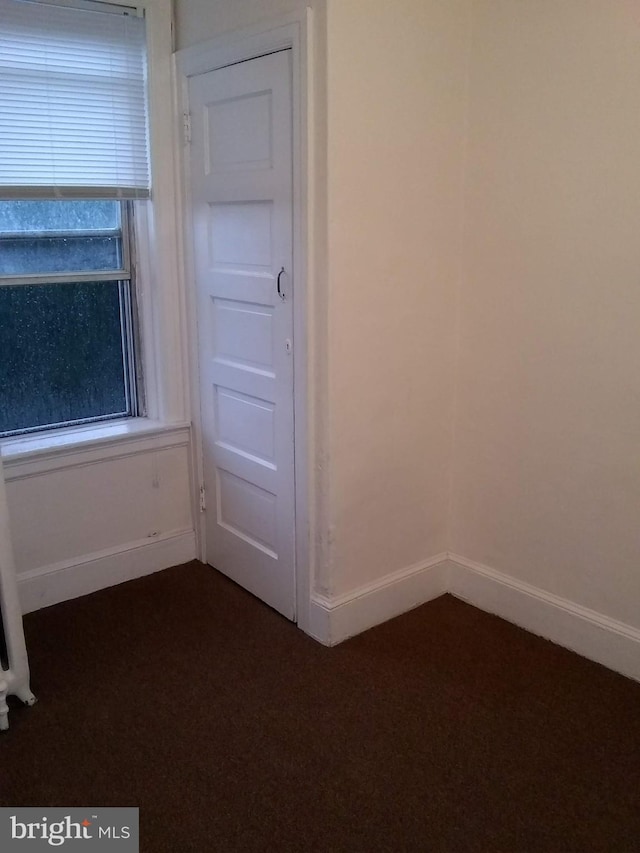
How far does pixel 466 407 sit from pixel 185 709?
57.4 inches

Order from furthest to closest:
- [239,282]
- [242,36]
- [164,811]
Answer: [239,282] < [242,36] < [164,811]

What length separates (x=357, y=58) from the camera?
7.73 feet

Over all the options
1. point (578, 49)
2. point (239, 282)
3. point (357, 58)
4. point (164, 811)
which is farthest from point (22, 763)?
point (578, 49)

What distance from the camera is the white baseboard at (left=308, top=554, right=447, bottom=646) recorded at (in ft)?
8.96

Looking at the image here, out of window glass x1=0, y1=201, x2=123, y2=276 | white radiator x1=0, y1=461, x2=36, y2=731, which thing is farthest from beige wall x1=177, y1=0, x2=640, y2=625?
white radiator x1=0, y1=461, x2=36, y2=731

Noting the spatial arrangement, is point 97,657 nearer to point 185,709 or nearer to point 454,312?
point 185,709

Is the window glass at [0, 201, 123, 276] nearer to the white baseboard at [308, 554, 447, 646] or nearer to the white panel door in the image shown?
the white panel door

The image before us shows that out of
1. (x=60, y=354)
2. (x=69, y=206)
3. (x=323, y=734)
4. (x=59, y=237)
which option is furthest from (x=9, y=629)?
(x=69, y=206)

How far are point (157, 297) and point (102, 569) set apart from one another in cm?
111

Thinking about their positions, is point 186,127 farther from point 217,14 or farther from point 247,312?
point 247,312

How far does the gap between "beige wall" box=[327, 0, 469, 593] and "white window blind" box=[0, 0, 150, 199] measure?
933 mm

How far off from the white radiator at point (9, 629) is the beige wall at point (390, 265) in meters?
1.02

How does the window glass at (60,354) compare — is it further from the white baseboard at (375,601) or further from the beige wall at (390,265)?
the white baseboard at (375,601)
